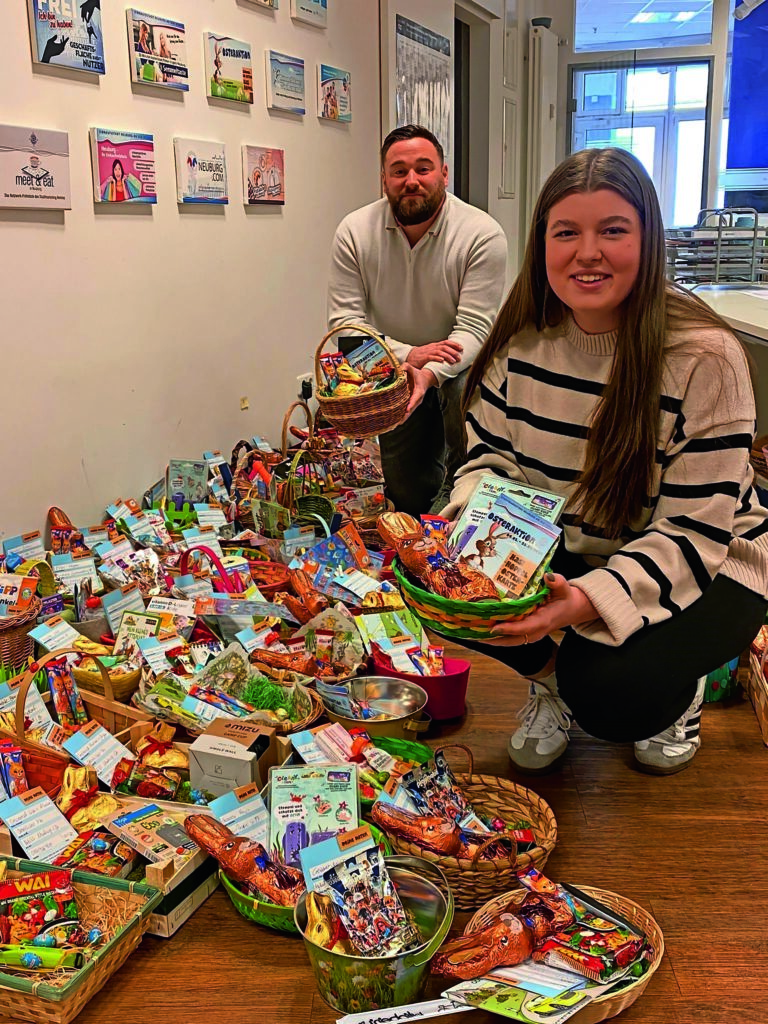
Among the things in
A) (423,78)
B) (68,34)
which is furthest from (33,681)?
(423,78)

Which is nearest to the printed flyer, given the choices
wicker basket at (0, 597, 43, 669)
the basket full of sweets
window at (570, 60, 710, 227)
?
wicker basket at (0, 597, 43, 669)

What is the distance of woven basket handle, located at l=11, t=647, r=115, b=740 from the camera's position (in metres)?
1.89

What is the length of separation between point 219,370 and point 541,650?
2.16 m

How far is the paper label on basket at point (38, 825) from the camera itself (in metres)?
1.70

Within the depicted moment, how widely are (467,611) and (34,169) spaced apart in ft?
6.26

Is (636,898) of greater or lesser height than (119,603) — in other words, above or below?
below

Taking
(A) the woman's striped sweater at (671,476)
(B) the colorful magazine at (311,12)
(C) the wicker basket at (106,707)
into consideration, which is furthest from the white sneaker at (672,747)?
(B) the colorful magazine at (311,12)

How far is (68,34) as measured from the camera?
2773 mm

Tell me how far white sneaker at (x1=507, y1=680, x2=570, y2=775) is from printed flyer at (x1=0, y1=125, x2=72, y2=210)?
187 centimetres

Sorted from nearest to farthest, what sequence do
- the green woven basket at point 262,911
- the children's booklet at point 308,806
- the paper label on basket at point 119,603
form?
the green woven basket at point 262,911 < the children's booklet at point 308,806 < the paper label on basket at point 119,603

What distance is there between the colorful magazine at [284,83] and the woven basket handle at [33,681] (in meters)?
2.57

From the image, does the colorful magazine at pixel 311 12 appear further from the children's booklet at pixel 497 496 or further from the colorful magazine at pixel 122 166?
the children's booklet at pixel 497 496

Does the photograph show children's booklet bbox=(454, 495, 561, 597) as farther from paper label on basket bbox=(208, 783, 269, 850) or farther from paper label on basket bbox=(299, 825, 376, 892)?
paper label on basket bbox=(208, 783, 269, 850)

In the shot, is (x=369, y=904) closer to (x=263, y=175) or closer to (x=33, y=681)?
(x=33, y=681)
